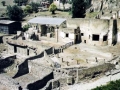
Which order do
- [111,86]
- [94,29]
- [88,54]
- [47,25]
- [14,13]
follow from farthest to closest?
[14,13]
[47,25]
[94,29]
[88,54]
[111,86]

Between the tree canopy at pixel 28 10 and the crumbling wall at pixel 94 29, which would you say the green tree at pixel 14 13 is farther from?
the crumbling wall at pixel 94 29

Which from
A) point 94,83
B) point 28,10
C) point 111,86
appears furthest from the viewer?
point 28,10

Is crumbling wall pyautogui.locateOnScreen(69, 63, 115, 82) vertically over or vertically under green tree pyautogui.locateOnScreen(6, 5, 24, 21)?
under

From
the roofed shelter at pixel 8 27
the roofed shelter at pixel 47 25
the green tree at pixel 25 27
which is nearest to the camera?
the roofed shelter at pixel 47 25

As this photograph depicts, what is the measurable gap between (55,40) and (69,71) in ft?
48.8

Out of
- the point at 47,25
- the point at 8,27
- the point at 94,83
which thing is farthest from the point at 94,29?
the point at 8,27

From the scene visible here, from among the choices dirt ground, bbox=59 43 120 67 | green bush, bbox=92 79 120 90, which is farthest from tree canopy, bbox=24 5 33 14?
green bush, bbox=92 79 120 90

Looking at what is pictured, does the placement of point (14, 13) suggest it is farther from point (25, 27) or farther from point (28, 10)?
point (28, 10)

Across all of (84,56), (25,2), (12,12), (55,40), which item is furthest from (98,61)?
(25,2)

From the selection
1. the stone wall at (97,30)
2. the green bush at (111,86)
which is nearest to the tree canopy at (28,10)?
the stone wall at (97,30)

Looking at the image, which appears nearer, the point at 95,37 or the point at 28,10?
the point at 95,37

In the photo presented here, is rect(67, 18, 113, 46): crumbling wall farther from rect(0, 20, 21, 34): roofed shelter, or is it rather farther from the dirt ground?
rect(0, 20, 21, 34): roofed shelter

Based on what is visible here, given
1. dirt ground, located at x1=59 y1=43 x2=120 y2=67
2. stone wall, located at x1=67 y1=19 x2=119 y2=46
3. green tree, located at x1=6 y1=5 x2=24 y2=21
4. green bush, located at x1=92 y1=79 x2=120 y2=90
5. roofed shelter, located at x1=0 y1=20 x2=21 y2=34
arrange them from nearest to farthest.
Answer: green bush, located at x1=92 y1=79 x2=120 y2=90, dirt ground, located at x1=59 y1=43 x2=120 y2=67, stone wall, located at x1=67 y1=19 x2=119 y2=46, roofed shelter, located at x1=0 y1=20 x2=21 y2=34, green tree, located at x1=6 y1=5 x2=24 y2=21

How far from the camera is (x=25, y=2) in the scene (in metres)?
82.6
